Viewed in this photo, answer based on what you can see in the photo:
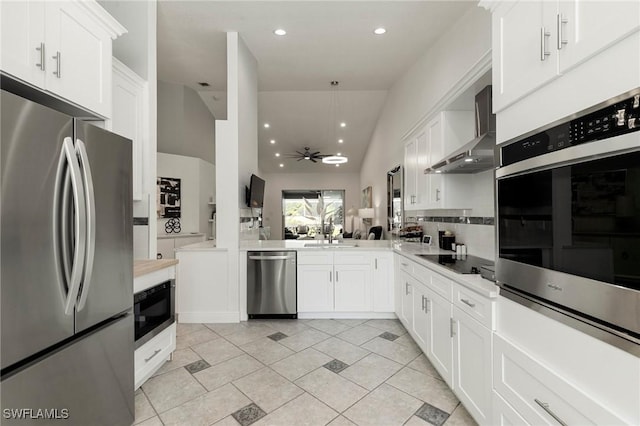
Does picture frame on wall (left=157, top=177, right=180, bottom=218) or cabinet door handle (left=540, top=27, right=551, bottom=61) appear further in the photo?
picture frame on wall (left=157, top=177, right=180, bottom=218)

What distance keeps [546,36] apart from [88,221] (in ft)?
6.60

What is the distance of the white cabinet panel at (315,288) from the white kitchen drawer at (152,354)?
1.48 meters

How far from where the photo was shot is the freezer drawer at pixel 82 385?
1037 mm

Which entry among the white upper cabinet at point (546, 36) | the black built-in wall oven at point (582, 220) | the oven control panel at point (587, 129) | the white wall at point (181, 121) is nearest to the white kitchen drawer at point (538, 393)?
the black built-in wall oven at point (582, 220)

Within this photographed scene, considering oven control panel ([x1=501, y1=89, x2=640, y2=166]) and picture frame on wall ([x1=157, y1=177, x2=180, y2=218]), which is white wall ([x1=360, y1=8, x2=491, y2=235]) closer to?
oven control panel ([x1=501, y1=89, x2=640, y2=166])

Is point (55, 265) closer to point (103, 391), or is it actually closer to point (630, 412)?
point (103, 391)

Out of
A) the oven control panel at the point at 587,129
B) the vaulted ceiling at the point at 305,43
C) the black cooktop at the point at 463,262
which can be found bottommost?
the black cooktop at the point at 463,262

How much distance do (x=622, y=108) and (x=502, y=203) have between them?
2.08 feet

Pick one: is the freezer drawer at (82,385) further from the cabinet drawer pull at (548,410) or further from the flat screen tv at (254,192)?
the flat screen tv at (254,192)

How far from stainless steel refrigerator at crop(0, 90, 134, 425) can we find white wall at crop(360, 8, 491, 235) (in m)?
2.53

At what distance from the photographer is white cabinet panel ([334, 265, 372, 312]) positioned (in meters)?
3.48

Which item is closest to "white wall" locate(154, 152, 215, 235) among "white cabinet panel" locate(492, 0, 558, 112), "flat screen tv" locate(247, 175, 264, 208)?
"flat screen tv" locate(247, 175, 264, 208)

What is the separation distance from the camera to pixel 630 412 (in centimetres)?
79

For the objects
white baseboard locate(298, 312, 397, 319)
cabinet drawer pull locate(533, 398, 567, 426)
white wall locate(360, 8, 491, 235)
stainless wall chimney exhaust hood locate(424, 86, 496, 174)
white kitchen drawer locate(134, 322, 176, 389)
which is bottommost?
white baseboard locate(298, 312, 397, 319)
